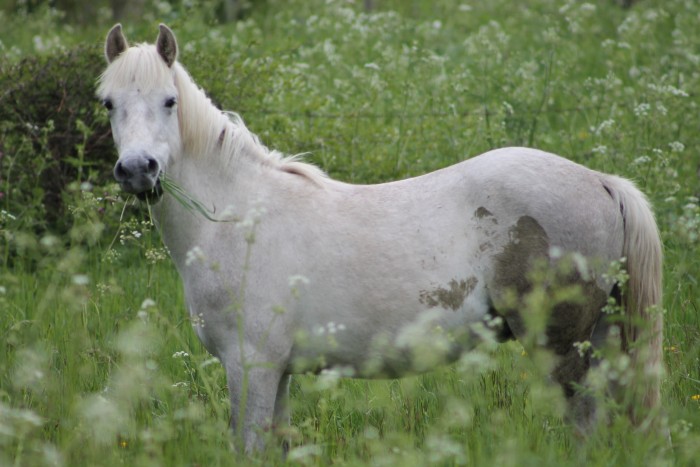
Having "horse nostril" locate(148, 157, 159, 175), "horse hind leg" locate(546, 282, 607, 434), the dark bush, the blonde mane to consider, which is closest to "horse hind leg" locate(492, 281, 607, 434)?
"horse hind leg" locate(546, 282, 607, 434)

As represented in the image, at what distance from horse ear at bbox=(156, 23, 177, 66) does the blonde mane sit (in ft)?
0.10

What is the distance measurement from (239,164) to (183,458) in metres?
1.34

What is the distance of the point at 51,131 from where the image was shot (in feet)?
20.7

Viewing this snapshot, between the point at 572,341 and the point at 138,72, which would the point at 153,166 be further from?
the point at 572,341

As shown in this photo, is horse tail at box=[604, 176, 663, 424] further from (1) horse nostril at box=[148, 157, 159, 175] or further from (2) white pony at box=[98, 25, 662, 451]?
(1) horse nostril at box=[148, 157, 159, 175]

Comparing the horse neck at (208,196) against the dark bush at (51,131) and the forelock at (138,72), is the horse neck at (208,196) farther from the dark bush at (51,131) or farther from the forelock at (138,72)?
the dark bush at (51,131)

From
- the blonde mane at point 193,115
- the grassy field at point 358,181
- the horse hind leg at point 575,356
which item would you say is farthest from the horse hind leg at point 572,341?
the blonde mane at point 193,115

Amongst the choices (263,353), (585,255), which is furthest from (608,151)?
(263,353)

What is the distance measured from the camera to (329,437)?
12.5 ft

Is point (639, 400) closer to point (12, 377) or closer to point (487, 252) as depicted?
point (487, 252)

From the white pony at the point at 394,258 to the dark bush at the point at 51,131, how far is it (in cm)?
285

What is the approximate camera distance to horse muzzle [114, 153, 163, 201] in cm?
334

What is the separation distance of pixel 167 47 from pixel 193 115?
328 millimetres

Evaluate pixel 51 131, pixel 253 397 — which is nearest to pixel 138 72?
pixel 253 397
